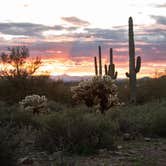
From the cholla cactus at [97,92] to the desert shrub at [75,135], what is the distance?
6.83 metres

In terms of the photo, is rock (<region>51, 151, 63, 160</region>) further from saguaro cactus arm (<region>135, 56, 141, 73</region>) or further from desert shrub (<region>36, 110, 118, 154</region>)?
saguaro cactus arm (<region>135, 56, 141, 73</region>)

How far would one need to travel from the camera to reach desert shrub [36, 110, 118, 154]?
10806mm

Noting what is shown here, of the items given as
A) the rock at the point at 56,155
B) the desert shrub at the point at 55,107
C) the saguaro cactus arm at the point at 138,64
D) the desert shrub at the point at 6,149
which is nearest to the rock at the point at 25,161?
the rock at the point at 56,155

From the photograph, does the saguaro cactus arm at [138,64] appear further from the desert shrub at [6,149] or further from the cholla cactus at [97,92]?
the desert shrub at [6,149]

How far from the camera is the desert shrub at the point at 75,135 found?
10806 millimetres

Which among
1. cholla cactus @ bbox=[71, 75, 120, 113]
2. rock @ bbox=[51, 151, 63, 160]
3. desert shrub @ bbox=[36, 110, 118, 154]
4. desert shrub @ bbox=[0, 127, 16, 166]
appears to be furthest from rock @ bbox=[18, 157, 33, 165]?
cholla cactus @ bbox=[71, 75, 120, 113]

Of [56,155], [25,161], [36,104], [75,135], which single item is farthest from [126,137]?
[36,104]

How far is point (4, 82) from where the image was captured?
38.8m

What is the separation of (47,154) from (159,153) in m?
2.64

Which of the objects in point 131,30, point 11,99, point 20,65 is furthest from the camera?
point 20,65

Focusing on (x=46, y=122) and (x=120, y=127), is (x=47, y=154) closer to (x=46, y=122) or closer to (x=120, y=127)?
(x=46, y=122)

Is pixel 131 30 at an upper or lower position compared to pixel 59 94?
upper

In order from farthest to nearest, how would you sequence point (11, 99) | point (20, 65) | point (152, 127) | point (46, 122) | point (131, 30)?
1. point (20, 65)
2. point (11, 99)
3. point (131, 30)
4. point (152, 127)
5. point (46, 122)

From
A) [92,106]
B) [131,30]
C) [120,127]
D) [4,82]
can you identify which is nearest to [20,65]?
[4,82]
